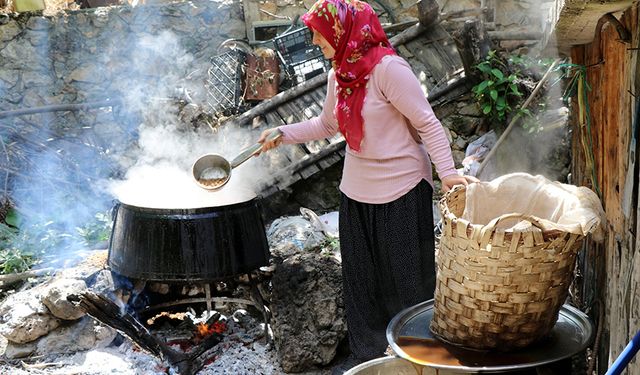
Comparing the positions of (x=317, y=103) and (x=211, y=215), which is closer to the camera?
(x=211, y=215)

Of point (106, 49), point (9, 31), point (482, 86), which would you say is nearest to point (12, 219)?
point (106, 49)

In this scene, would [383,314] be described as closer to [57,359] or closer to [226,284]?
[226,284]

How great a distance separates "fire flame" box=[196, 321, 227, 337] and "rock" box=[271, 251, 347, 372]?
0.54m

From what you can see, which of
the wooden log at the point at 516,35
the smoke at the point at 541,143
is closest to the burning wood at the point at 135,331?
the smoke at the point at 541,143

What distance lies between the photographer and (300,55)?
25.8 feet

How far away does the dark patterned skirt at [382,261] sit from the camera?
379cm

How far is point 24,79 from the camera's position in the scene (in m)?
8.70

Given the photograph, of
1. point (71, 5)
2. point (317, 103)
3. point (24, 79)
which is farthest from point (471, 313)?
point (71, 5)

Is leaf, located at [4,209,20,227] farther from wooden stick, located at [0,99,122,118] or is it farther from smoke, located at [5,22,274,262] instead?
wooden stick, located at [0,99,122,118]

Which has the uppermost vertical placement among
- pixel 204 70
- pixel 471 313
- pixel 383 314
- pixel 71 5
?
pixel 71 5

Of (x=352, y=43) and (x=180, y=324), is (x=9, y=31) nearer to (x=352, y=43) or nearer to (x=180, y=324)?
(x=180, y=324)

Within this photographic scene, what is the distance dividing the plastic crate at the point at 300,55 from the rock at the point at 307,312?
331cm

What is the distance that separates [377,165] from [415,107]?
401mm

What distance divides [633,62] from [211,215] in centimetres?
273
